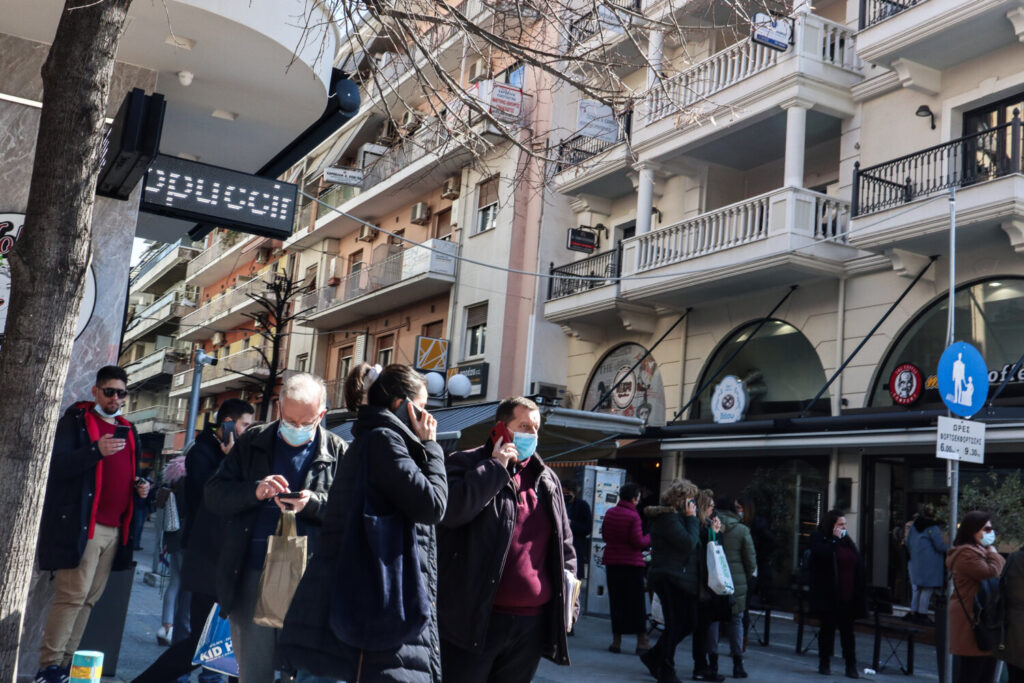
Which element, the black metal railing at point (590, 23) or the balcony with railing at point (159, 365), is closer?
the black metal railing at point (590, 23)

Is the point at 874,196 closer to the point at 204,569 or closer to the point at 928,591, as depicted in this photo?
the point at 928,591

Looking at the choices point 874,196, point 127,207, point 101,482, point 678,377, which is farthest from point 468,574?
point 678,377

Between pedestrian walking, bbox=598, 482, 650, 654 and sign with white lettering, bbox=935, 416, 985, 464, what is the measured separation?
11.5 feet

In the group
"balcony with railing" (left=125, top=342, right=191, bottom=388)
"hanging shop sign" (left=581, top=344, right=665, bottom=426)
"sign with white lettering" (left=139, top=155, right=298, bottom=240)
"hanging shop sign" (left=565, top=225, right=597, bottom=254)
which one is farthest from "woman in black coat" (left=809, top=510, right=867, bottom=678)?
"balcony with railing" (left=125, top=342, right=191, bottom=388)

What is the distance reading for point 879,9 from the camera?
16.8 m

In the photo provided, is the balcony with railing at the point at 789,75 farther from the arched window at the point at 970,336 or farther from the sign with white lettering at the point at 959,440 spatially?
the sign with white lettering at the point at 959,440

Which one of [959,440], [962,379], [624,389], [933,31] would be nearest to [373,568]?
[959,440]

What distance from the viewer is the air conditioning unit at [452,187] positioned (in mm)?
29578

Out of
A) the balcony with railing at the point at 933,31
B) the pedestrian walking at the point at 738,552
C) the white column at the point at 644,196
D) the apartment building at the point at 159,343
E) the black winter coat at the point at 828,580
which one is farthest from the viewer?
the apartment building at the point at 159,343

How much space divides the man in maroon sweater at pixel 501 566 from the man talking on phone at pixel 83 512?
2.43m

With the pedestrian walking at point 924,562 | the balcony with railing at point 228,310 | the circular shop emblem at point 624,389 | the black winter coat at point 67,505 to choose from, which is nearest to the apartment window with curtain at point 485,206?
the circular shop emblem at point 624,389

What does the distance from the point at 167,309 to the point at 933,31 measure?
52.1 metres

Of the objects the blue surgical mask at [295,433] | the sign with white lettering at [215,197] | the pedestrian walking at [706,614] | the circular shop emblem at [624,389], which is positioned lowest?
the pedestrian walking at [706,614]

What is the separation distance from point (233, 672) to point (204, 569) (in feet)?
1.77
